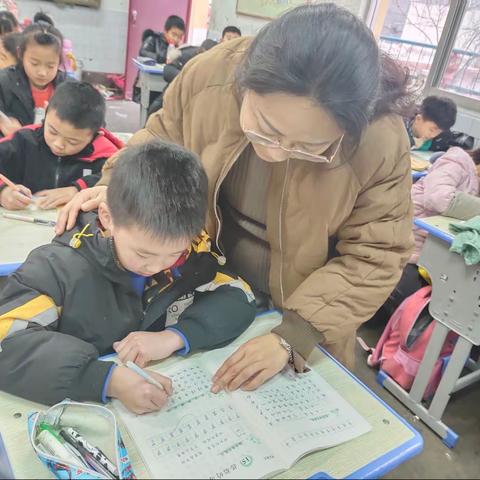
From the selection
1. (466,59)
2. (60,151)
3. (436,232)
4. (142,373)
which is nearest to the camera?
(142,373)

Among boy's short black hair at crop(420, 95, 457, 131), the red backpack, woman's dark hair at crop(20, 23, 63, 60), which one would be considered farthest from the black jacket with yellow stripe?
boy's short black hair at crop(420, 95, 457, 131)

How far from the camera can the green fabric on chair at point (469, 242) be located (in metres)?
1.73

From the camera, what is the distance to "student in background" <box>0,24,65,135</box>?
223cm

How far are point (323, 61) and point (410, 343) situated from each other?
70.1 inches

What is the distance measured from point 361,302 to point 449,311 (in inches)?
44.5

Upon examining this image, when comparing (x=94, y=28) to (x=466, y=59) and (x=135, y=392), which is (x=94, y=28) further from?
(x=135, y=392)

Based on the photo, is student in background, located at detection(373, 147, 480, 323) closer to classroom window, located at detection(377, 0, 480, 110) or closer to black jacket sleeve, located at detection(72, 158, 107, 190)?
black jacket sleeve, located at detection(72, 158, 107, 190)

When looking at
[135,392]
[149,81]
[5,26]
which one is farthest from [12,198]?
[149,81]

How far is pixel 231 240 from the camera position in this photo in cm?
115

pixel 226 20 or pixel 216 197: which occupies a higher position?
pixel 226 20

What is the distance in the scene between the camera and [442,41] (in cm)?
427

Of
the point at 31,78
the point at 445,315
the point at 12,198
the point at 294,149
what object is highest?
the point at 294,149

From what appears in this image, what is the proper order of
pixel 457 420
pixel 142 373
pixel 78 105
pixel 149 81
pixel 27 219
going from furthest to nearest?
pixel 149 81 < pixel 457 420 < pixel 78 105 < pixel 27 219 < pixel 142 373

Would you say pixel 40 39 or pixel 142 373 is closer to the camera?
pixel 142 373
